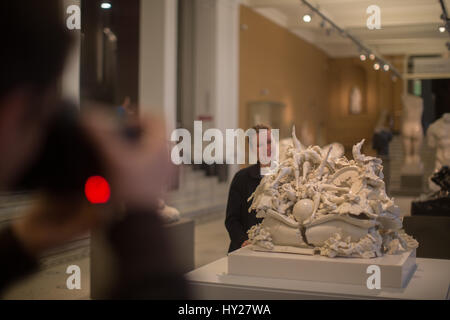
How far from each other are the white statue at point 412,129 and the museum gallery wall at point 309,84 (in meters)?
1.73

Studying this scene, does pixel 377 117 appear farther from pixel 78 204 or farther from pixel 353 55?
pixel 78 204

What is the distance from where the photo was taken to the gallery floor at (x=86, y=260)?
201 inches

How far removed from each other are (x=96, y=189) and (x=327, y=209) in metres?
2.34

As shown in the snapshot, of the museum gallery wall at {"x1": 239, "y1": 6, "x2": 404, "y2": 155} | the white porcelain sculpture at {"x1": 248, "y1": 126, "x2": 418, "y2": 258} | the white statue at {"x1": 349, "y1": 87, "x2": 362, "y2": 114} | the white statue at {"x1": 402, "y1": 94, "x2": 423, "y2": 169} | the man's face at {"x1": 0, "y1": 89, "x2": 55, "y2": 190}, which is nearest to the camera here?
the man's face at {"x1": 0, "y1": 89, "x2": 55, "y2": 190}

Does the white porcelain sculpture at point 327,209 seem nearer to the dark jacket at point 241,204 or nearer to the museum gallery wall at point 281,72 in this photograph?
the dark jacket at point 241,204

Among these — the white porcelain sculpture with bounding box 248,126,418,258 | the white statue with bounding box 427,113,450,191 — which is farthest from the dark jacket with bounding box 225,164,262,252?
the white statue with bounding box 427,113,450,191

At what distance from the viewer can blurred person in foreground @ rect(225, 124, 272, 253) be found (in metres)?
3.81

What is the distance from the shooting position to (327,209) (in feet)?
8.63

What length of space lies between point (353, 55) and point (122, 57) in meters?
13.2

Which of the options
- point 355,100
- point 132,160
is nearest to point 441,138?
point 355,100

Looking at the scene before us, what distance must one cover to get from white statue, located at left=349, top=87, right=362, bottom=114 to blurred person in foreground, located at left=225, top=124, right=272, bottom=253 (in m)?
20.7

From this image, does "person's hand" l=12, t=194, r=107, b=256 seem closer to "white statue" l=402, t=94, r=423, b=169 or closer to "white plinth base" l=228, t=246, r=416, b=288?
"white plinth base" l=228, t=246, r=416, b=288

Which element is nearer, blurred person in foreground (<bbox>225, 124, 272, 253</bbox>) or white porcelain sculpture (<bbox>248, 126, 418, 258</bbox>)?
white porcelain sculpture (<bbox>248, 126, 418, 258</bbox>)

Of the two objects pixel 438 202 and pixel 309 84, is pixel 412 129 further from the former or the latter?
pixel 438 202
